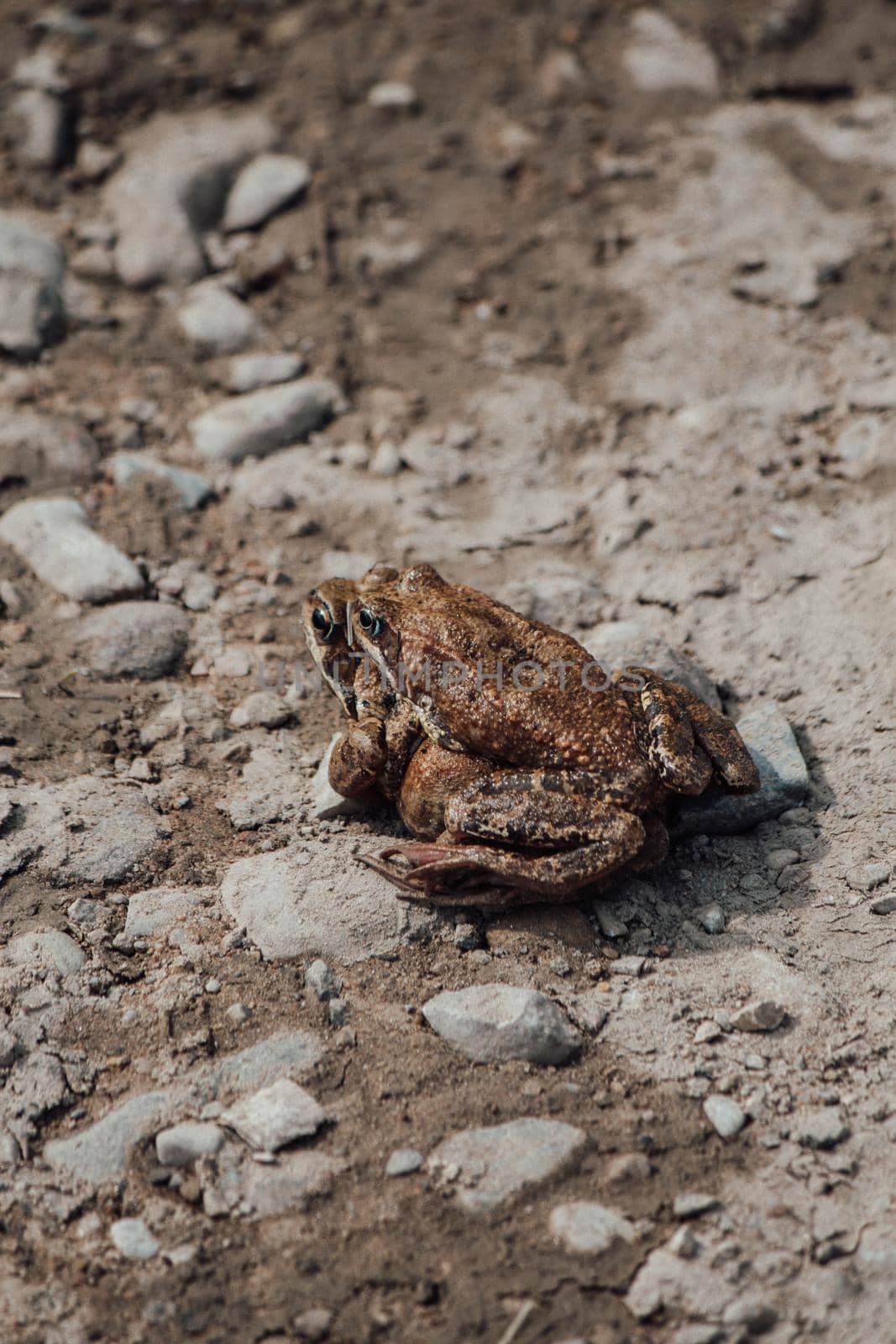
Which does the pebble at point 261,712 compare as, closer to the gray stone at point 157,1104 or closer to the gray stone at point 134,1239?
the gray stone at point 157,1104

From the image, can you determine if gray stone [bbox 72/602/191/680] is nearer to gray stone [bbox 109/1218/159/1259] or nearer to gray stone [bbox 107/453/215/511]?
gray stone [bbox 107/453/215/511]

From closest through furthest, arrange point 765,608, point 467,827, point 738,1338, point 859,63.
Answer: point 738,1338 → point 467,827 → point 765,608 → point 859,63

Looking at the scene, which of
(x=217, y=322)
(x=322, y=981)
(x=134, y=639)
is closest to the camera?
(x=322, y=981)

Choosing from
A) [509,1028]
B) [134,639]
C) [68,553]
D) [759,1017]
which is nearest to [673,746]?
[759,1017]

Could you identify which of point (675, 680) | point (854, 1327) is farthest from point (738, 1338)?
point (675, 680)

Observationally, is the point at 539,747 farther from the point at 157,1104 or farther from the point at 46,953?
the point at 46,953

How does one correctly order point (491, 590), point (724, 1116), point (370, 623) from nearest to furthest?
point (724, 1116) < point (370, 623) < point (491, 590)

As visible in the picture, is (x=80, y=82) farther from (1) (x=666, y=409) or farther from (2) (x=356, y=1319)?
(2) (x=356, y=1319)
